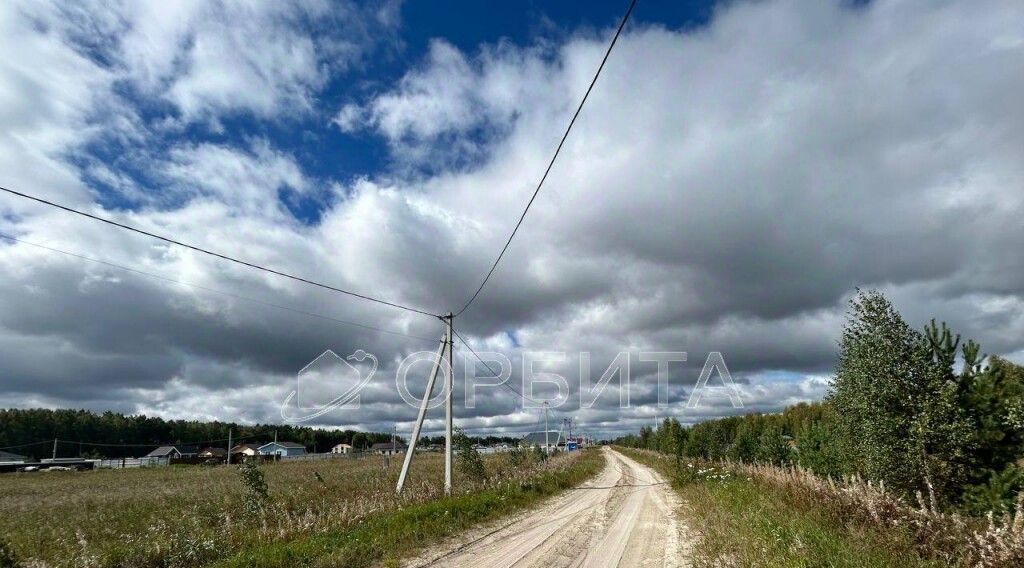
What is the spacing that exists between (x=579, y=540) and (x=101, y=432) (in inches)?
5859

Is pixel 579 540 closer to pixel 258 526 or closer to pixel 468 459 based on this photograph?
pixel 258 526

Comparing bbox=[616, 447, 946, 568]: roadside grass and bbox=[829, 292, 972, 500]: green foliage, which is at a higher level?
bbox=[829, 292, 972, 500]: green foliage

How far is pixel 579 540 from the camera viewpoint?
12.5 m

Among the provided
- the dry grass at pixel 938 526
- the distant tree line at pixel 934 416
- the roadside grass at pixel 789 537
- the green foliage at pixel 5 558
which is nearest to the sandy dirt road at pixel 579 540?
the roadside grass at pixel 789 537

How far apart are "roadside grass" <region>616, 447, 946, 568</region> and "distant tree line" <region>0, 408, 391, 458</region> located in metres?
110

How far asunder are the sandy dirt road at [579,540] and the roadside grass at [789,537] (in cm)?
77

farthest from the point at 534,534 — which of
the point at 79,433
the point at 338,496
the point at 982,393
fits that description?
the point at 79,433

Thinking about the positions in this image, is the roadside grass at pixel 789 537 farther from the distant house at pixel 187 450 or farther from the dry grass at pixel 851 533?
the distant house at pixel 187 450

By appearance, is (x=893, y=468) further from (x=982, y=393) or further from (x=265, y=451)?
(x=265, y=451)

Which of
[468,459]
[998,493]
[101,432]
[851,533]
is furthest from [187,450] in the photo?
[998,493]

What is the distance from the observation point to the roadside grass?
7703 millimetres

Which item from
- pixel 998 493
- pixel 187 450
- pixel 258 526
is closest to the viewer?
pixel 998 493

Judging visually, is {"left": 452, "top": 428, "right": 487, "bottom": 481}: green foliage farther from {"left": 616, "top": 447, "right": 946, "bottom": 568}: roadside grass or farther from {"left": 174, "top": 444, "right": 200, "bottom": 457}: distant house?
{"left": 174, "top": 444, "right": 200, "bottom": 457}: distant house

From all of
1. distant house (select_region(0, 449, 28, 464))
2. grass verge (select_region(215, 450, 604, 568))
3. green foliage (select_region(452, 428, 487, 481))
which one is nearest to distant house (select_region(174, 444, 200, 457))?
distant house (select_region(0, 449, 28, 464))
